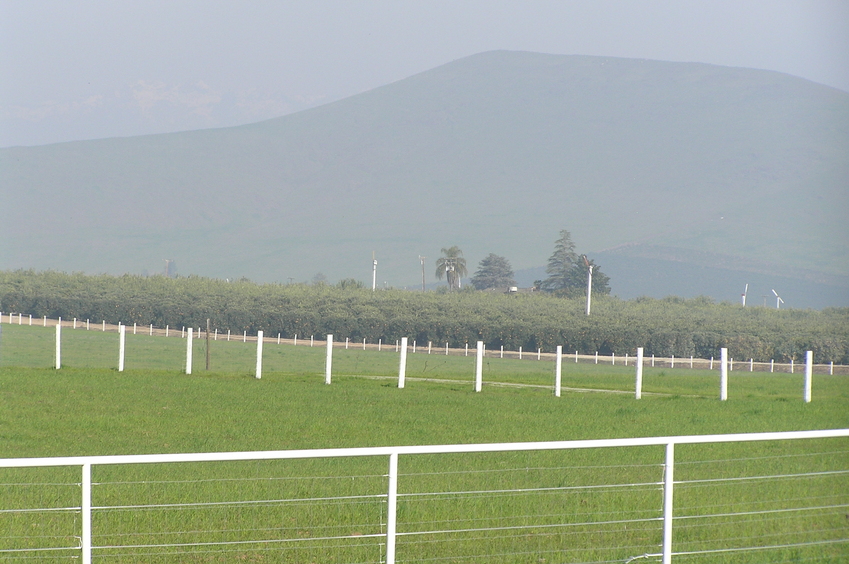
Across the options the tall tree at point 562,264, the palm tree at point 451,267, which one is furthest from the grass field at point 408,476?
the palm tree at point 451,267

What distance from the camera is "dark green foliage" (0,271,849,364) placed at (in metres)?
61.5

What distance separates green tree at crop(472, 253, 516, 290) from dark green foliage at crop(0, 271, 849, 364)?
91.5m

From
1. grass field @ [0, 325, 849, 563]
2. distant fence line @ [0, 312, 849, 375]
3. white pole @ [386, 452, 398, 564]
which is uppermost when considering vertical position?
white pole @ [386, 452, 398, 564]

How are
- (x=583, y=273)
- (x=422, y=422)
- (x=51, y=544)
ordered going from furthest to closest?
1. (x=583, y=273)
2. (x=422, y=422)
3. (x=51, y=544)

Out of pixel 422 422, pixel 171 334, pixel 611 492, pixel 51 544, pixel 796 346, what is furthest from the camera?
pixel 171 334

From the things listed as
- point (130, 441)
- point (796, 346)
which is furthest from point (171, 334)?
point (130, 441)

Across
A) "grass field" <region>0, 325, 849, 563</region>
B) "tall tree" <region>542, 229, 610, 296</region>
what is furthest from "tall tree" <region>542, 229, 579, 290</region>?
"grass field" <region>0, 325, 849, 563</region>

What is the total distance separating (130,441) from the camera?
14.6 m

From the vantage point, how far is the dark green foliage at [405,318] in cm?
6150

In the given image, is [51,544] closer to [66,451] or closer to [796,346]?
[66,451]

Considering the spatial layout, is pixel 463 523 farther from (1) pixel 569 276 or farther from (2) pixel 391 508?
(1) pixel 569 276

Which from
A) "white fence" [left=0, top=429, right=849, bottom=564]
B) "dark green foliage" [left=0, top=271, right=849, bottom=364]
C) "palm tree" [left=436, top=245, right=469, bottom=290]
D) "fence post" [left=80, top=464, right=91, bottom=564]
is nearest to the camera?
"fence post" [left=80, top=464, right=91, bottom=564]

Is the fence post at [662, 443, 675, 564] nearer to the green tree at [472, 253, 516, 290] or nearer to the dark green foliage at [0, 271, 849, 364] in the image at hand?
the dark green foliage at [0, 271, 849, 364]

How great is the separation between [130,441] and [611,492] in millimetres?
7384
